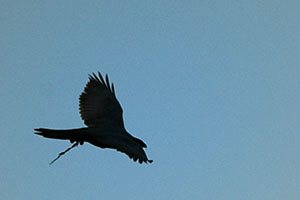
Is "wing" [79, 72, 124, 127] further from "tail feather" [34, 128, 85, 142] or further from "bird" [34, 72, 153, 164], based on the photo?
"tail feather" [34, 128, 85, 142]

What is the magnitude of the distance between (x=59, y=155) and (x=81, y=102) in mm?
3862

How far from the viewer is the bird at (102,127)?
9.08 m

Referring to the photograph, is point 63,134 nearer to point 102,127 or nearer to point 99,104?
point 102,127

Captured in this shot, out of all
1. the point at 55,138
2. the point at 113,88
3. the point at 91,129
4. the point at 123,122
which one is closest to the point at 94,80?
the point at 113,88

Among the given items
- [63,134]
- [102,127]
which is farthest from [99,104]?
[63,134]

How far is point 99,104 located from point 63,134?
3682 millimetres

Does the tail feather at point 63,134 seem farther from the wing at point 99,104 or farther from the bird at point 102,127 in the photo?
the wing at point 99,104

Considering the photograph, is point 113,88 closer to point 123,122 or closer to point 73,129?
point 123,122

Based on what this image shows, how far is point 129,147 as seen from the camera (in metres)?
8.91

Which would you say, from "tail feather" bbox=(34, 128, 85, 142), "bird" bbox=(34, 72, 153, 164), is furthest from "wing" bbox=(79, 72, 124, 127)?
"tail feather" bbox=(34, 128, 85, 142)

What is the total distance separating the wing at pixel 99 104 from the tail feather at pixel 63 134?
1921 millimetres

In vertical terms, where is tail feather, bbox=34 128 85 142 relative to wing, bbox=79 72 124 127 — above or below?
below

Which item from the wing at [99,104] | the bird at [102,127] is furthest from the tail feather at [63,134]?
the wing at [99,104]

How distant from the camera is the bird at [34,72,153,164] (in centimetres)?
908
